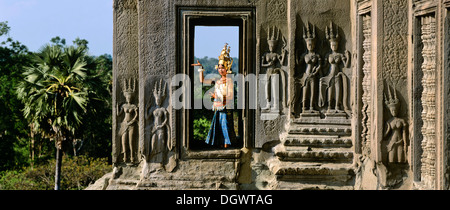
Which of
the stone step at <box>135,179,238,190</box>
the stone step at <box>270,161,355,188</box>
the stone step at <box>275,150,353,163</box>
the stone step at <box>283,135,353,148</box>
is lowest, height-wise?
the stone step at <box>135,179,238,190</box>

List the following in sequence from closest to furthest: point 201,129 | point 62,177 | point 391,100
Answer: point 391,100
point 62,177
point 201,129

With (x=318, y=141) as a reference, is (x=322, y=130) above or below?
above

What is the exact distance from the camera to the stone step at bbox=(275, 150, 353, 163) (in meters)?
9.73

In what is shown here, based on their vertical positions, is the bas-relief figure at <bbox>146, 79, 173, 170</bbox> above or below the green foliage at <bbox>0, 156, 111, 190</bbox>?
above

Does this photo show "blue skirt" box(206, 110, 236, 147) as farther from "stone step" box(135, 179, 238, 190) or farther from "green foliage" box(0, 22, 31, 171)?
"green foliage" box(0, 22, 31, 171)

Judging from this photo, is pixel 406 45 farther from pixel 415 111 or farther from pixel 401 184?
pixel 401 184

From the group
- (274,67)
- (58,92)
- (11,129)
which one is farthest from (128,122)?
(11,129)

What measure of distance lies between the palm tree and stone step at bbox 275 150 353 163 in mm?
5652

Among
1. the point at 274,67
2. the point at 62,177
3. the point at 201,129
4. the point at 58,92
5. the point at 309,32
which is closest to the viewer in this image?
the point at 309,32

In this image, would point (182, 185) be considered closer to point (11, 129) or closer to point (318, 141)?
point (318, 141)

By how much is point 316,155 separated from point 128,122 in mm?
3224

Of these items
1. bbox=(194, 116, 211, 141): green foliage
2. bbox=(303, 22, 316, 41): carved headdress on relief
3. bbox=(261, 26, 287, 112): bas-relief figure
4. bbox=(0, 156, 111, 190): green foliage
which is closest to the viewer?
bbox=(303, 22, 316, 41): carved headdress on relief

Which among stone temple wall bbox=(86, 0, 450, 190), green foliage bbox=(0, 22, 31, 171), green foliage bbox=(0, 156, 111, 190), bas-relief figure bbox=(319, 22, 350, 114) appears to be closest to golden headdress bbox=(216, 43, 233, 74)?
stone temple wall bbox=(86, 0, 450, 190)

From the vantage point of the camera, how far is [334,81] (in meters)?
9.84
